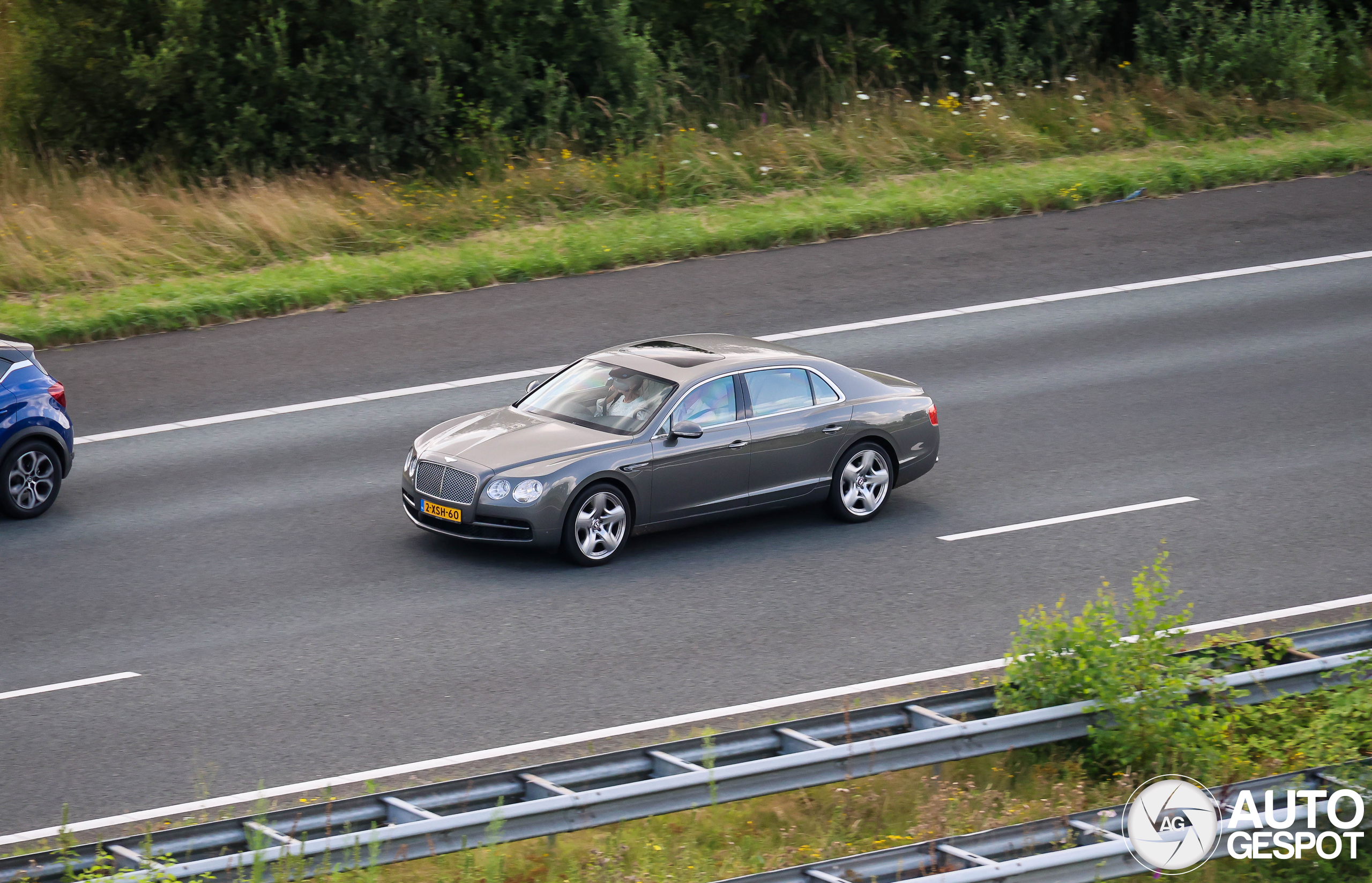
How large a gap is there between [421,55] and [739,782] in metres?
18.4

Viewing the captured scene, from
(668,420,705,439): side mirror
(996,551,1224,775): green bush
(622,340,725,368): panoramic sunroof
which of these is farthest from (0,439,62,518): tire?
(996,551,1224,775): green bush

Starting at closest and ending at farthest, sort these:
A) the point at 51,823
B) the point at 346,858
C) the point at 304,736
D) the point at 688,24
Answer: the point at 346,858 → the point at 51,823 → the point at 304,736 → the point at 688,24

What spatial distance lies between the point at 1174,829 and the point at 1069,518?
5.85 m

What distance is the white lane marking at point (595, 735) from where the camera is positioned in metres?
8.36

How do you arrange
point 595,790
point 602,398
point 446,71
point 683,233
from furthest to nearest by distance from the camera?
point 446,71 < point 683,233 < point 602,398 < point 595,790

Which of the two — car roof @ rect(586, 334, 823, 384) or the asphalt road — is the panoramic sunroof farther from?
the asphalt road

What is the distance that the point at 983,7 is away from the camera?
27.4m

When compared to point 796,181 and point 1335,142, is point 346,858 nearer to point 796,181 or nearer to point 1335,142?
point 796,181

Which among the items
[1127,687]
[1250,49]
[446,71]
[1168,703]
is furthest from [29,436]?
[1250,49]

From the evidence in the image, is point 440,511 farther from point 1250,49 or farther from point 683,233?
point 1250,49

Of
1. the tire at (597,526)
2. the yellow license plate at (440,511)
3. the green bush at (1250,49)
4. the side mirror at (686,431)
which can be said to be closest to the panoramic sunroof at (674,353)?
the side mirror at (686,431)

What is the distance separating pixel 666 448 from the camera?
12242 mm

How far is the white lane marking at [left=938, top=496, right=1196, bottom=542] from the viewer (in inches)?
498

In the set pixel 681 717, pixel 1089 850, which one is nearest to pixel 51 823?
pixel 681 717
